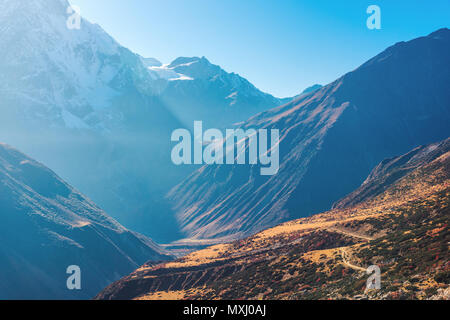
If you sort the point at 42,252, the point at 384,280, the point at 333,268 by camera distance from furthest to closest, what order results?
1. the point at 42,252
2. the point at 333,268
3. the point at 384,280

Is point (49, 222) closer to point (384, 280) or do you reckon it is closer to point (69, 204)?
point (69, 204)

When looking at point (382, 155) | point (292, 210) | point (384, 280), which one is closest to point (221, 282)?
point (384, 280)

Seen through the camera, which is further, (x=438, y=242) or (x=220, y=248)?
(x=220, y=248)
